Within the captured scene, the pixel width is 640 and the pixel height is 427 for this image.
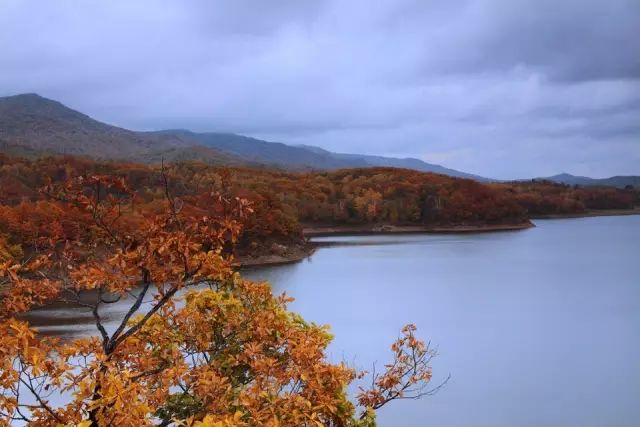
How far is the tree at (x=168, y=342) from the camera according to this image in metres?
2.73

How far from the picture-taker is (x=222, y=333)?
4.04 m

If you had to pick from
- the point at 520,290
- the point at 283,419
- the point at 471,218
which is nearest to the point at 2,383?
the point at 283,419

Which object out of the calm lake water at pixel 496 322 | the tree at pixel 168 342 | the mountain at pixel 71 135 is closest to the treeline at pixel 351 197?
the calm lake water at pixel 496 322

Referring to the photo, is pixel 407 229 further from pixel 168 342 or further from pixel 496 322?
pixel 168 342

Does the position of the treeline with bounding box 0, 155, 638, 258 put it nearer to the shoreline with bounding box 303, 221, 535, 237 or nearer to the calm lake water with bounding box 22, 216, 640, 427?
the shoreline with bounding box 303, 221, 535, 237

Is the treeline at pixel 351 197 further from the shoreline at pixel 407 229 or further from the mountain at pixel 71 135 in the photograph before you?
the mountain at pixel 71 135

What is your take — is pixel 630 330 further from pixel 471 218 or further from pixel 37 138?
pixel 37 138

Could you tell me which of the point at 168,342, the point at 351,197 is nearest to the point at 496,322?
the point at 168,342

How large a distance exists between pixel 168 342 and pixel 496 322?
50.6 feet

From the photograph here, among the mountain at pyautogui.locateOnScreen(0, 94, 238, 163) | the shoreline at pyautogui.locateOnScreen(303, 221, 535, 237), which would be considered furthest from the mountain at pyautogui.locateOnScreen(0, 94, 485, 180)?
the shoreline at pyautogui.locateOnScreen(303, 221, 535, 237)

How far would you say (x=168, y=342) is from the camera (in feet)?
12.6

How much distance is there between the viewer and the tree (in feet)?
8.96

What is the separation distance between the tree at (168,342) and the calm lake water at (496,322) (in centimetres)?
635

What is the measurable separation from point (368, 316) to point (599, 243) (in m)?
30.4
